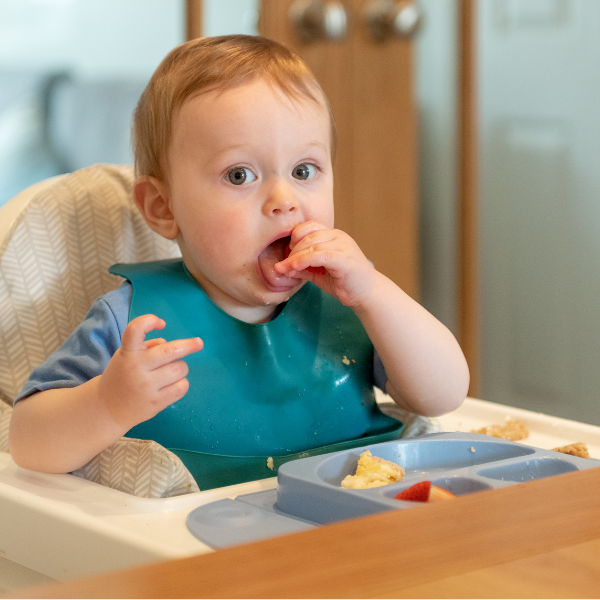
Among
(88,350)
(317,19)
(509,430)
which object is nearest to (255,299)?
(88,350)

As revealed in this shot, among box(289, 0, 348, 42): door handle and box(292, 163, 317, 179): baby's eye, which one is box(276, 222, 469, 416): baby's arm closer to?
box(292, 163, 317, 179): baby's eye

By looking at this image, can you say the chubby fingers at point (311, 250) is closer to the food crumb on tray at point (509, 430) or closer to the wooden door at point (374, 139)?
the food crumb on tray at point (509, 430)

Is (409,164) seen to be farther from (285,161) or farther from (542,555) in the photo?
(542,555)

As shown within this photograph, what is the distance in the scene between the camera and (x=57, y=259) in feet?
2.85

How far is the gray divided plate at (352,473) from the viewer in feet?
1.67

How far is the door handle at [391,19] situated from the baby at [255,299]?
3.91ft

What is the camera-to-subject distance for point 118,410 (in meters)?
0.61

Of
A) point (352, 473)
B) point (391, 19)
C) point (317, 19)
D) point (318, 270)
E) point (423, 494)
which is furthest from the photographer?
point (391, 19)

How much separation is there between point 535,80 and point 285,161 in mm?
1505

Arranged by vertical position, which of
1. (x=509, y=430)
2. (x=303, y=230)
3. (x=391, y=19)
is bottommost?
(x=509, y=430)

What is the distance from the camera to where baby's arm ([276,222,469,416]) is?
2.30 feet

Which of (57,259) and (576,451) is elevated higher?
(57,259)

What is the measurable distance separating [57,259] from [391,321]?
1.25 feet

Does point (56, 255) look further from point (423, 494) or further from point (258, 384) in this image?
point (423, 494)
